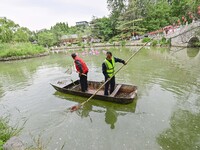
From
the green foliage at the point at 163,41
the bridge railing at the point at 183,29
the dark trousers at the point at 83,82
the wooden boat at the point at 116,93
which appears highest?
the bridge railing at the point at 183,29

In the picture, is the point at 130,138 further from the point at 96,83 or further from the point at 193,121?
the point at 96,83

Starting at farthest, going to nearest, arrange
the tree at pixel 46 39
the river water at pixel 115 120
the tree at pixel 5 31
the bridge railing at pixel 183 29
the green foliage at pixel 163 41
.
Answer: the tree at pixel 46 39
the tree at pixel 5 31
the green foliage at pixel 163 41
the bridge railing at pixel 183 29
the river water at pixel 115 120

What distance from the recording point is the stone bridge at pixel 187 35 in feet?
61.9

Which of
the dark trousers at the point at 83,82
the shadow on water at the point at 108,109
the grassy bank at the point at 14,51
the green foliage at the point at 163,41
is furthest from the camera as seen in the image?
the grassy bank at the point at 14,51

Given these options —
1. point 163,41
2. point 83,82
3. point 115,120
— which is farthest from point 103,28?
point 115,120

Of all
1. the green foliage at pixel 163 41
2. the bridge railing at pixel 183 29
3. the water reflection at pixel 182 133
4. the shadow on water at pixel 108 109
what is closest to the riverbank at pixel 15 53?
the green foliage at pixel 163 41

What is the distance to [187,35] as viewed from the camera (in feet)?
65.7

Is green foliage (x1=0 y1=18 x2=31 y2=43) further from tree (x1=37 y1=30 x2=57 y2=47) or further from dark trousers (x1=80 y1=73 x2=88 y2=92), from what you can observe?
dark trousers (x1=80 y1=73 x2=88 y2=92)

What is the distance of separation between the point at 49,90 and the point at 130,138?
5537 mm

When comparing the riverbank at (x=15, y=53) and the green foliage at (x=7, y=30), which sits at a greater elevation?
the green foliage at (x=7, y=30)

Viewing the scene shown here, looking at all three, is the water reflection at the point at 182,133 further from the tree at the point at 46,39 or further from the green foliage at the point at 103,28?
the tree at the point at 46,39

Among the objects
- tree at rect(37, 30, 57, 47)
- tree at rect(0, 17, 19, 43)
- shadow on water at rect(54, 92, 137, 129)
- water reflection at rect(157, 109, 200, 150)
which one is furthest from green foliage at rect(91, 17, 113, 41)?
water reflection at rect(157, 109, 200, 150)

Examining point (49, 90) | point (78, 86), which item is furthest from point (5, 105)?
point (78, 86)

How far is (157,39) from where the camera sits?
88.1 ft
